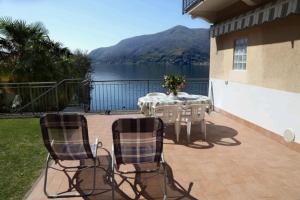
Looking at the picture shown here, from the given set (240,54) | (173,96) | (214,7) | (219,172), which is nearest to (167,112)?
(173,96)

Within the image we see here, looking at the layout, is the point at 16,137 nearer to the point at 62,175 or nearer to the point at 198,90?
the point at 62,175

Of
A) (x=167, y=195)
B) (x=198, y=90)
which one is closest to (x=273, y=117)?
(x=167, y=195)

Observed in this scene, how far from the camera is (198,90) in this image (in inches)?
405

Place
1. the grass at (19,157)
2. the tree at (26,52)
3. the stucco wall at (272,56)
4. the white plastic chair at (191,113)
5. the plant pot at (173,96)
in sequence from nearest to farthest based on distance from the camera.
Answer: the grass at (19,157)
the stucco wall at (272,56)
the white plastic chair at (191,113)
the plant pot at (173,96)
the tree at (26,52)

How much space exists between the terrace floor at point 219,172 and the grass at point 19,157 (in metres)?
0.26

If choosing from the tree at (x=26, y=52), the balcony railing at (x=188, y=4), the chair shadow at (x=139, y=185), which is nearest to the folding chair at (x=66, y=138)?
the chair shadow at (x=139, y=185)

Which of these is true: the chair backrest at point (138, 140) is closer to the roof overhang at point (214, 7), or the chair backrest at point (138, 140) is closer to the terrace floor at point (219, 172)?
the terrace floor at point (219, 172)

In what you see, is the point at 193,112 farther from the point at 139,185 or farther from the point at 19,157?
the point at 19,157

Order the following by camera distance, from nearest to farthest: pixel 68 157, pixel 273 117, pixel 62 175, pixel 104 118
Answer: pixel 68 157, pixel 62 175, pixel 273 117, pixel 104 118

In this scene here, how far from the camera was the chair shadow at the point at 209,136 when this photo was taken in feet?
18.9

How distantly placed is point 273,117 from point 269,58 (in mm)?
1324

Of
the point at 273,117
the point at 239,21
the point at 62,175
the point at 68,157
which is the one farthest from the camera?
the point at 239,21

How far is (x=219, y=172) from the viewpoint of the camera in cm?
430

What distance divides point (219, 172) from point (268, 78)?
293 cm
